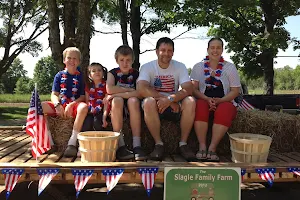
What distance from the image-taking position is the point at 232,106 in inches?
149

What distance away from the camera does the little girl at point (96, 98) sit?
3.84 m

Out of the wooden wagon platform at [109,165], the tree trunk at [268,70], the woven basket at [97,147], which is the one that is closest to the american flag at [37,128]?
the wooden wagon platform at [109,165]

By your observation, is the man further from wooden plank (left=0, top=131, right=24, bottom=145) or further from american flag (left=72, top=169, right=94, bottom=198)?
wooden plank (left=0, top=131, right=24, bottom=145)

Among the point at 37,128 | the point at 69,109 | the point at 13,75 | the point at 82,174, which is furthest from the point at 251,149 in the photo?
the point at 13,75

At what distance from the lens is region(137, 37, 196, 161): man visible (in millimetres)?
3617

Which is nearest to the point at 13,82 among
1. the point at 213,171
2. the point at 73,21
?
the point at 73,21

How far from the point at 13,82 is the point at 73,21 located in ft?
204

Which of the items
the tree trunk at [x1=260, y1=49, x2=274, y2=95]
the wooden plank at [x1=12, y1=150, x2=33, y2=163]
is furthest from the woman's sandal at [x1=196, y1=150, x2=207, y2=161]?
the tree trunk at [x1=260, y1=49, x2=274, y2=95]

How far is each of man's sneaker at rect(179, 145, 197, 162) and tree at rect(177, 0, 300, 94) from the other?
10.1 metres

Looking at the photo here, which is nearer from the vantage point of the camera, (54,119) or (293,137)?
(54,119)

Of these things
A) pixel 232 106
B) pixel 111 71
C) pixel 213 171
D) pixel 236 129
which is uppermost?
pixel 111 71

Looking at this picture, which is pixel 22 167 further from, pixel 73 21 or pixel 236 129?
pixel 73 21

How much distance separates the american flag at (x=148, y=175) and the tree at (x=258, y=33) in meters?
10.8

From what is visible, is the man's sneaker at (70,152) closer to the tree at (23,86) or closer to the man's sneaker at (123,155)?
the man's sneaker at (123,155)
